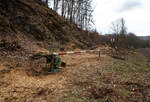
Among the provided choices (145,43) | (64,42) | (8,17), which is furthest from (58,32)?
(145,43)

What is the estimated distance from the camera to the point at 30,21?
38.2 feet

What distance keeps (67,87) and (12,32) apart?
7740mm

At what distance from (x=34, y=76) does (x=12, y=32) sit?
6.30m

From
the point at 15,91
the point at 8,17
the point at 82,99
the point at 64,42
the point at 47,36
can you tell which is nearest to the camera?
the point at 82,99

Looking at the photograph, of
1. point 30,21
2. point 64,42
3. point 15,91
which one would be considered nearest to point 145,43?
point 64,42

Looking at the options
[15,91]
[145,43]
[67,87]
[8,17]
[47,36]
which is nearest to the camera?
[15,91]

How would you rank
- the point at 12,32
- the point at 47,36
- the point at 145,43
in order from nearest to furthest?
the point at 12,32 → the point at 47,36 → the point at 145,43

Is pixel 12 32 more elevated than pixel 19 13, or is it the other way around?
pixel 19 13

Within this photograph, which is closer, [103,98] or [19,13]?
[103,98]

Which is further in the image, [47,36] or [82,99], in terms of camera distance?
[47,36]

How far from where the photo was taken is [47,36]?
12453 mm

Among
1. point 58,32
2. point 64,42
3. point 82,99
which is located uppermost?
point 58,32

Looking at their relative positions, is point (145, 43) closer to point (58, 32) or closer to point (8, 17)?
point (58, 32)

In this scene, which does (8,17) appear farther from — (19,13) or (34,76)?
(34,76)
